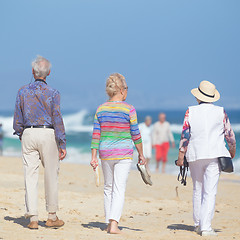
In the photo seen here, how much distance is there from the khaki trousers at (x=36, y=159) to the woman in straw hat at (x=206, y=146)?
4.52 feet

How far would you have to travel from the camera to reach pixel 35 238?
582 centimetres

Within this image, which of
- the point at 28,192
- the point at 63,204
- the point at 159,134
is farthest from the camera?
the point at 159,134

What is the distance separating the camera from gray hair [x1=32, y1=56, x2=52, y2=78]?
6230 millimetres

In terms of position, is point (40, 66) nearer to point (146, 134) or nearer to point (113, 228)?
point (113, 228)

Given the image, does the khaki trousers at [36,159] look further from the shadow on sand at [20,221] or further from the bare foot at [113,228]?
the bare foot at [113,228]

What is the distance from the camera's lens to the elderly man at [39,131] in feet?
20.1

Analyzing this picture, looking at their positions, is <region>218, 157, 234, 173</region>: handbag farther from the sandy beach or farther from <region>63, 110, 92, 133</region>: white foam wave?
<region>63, 110, 92, 133</region>: white foam wave

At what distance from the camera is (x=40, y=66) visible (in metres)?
6.24

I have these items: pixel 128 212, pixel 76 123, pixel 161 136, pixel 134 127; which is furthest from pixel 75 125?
pixel 134 127

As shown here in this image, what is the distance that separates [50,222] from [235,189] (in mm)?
6548

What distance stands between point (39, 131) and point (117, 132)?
825 millimetres

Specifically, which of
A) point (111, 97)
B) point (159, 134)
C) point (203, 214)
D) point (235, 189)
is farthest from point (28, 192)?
point (159, 134)

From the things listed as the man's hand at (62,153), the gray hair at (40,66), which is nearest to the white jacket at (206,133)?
the man's hand at (62,153)

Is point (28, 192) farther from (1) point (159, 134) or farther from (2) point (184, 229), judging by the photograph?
(1) point (159, 134)
